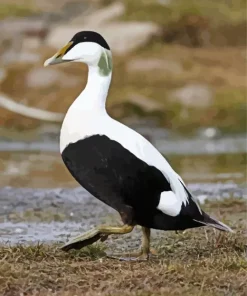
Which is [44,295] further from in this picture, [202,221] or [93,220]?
[93,220]

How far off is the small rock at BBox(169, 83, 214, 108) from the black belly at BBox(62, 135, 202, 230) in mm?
12285

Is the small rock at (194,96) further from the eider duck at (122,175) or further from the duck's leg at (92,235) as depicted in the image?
the duck's leg at (92,235)

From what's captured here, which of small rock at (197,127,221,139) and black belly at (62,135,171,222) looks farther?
small rock at (197,127,221,139)

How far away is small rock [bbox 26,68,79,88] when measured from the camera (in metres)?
18.1

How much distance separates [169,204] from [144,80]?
14014 millimetres

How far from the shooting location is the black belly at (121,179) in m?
4.86

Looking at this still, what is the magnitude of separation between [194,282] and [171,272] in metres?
0.19

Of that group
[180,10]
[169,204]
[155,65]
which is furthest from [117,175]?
[180,10]

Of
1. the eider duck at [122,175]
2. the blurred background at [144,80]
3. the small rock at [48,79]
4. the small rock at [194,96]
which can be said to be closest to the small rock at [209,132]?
the blurred background at [144,80]

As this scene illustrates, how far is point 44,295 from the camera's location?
412cm

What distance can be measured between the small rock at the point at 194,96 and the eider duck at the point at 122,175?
12181 mm

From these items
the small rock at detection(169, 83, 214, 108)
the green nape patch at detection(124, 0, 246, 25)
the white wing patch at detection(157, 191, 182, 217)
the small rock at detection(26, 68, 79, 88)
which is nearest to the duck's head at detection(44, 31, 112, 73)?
the white wing patch at detection(157, 191, 182, 217)

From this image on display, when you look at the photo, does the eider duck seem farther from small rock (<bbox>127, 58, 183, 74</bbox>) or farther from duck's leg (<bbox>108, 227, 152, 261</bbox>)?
small rock (<bbox>127, 58, 183, 74</bbox>)

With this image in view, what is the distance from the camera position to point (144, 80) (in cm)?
1880
